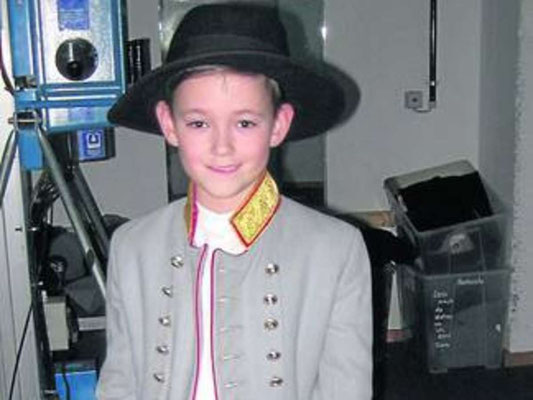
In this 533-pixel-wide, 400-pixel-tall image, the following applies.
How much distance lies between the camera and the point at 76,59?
1747 mm

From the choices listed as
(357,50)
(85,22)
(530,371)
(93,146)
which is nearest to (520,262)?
(530,371)

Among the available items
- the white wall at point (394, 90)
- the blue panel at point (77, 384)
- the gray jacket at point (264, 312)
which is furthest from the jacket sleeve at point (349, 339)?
the white wall at point (394, 90)

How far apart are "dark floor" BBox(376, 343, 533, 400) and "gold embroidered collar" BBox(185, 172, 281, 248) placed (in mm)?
1935

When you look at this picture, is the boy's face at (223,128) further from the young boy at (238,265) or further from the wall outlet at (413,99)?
the wall outlet at (413,99)

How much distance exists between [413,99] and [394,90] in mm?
88

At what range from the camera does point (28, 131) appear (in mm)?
1726

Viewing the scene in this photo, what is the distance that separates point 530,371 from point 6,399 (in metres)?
2.06

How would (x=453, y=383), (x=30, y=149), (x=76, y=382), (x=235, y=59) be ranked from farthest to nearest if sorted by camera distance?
(x=453, y=383), (x=76, y=382), (x=30, y=149), (x=235, y=59)

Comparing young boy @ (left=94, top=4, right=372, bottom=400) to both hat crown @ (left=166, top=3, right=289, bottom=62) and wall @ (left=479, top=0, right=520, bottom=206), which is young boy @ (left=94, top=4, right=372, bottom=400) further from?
wall @ (left=479, top=0, right=520, bottom=206)

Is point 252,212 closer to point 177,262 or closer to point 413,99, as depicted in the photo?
point 177,262

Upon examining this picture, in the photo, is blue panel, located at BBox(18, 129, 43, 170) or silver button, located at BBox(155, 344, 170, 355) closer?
silver button, located at BBox(155, 344, 170, 355)

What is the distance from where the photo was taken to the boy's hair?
1.00 metres

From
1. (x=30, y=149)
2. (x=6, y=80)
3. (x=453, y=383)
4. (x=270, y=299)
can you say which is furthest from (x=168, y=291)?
(x=453, y=383)

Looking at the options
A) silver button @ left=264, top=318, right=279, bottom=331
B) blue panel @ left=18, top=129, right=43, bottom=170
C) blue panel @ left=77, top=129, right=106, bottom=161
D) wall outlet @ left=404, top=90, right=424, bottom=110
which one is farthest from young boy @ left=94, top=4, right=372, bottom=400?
wall outlet @ left=404, top=90, right=424, bottom=110
